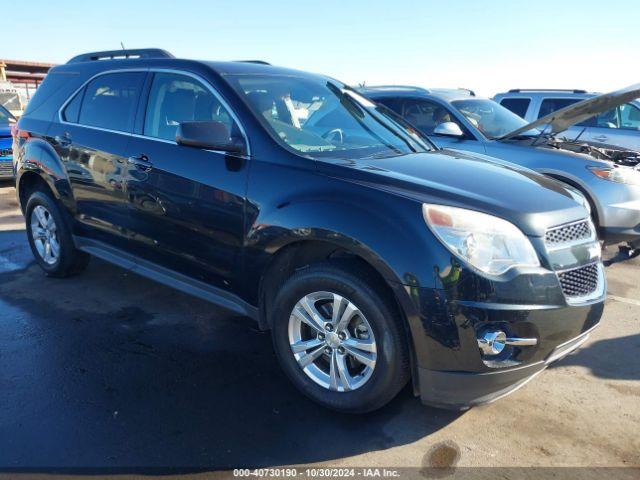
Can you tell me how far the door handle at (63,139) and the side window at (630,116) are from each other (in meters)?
8.84

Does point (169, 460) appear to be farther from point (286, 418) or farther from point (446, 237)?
point (446, 237)

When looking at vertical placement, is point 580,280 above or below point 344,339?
above

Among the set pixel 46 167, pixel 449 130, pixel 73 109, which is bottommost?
pixel 46 167

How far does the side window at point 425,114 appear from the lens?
6844 millimetres

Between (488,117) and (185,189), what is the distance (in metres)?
4.96

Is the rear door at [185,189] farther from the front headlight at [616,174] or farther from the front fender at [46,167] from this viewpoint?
the front headlight at [616,174]

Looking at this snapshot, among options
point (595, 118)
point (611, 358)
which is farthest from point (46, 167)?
point (595, 118)

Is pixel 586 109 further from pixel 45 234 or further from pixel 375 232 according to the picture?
pixel 45 234

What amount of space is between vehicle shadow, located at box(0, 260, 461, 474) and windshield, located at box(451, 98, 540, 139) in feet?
14.0

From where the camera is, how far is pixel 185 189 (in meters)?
3.42

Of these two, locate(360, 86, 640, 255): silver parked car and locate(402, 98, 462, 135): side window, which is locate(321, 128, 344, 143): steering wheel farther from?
locate(402, 98, 462, 135): side window

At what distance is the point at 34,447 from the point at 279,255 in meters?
1.56

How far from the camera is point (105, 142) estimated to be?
4066 mm

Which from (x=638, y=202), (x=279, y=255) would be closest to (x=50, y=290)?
(x=279, y=255)
